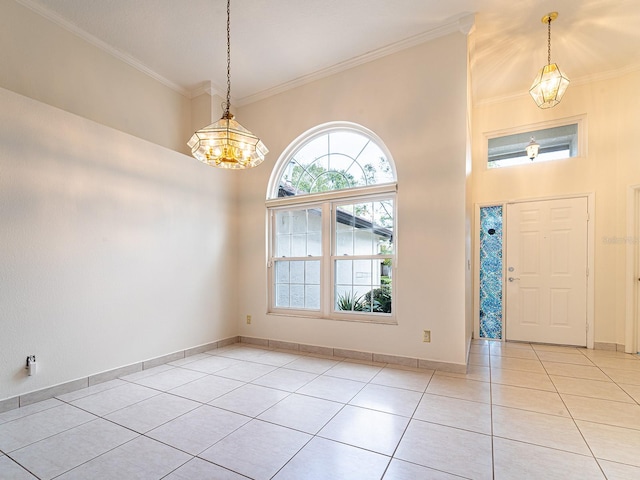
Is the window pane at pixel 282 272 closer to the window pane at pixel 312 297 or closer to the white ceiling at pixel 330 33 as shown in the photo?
the window pane at pixel 312 297

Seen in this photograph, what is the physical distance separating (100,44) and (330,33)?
2565 mm

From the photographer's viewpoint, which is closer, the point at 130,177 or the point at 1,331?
the point at 1,331

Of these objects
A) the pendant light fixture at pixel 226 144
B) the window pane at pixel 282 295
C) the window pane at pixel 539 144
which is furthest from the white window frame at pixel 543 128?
the pendant light fixture at pixel 226 144

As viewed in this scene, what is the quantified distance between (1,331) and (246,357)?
223 cm

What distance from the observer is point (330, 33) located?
337 centimetres

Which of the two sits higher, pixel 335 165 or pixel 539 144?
pixel 539 144

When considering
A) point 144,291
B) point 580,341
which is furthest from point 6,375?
point 580,341

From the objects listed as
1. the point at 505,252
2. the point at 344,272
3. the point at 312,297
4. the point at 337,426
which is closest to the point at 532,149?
the point at 505,252

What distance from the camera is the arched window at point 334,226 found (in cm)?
373

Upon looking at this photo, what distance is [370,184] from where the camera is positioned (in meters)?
3.79

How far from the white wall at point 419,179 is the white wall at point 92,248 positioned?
1.68 meters

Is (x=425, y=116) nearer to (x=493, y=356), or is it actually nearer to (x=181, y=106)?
(x=493, y=356)

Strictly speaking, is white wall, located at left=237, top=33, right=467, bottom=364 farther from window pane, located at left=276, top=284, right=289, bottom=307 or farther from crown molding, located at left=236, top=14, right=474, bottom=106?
window pane, located at left=276, top=284, right=289, bottom=307

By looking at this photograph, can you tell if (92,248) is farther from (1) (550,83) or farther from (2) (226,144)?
(1) (550,83)
